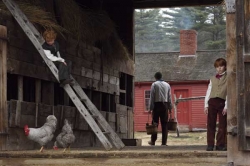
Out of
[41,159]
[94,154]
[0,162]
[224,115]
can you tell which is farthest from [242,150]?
[0,162]

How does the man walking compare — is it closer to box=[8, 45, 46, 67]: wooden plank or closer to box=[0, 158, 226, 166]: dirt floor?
box=[8, 45, 46, 67]: wooden plank

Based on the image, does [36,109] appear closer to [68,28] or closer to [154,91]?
[68,28]

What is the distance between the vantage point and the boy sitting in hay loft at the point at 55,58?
899 centimetres

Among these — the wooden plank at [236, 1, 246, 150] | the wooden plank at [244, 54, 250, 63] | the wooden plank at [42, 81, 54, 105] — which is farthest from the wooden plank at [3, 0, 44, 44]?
the wooden plank at [244, 54, 250, 63]

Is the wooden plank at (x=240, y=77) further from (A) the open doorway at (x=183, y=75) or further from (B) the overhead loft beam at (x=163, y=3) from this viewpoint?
(A) the open doorway at (x=183, y=75)

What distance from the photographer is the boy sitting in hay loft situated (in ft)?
29.5

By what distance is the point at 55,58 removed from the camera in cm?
934

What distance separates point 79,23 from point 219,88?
12.8 feet

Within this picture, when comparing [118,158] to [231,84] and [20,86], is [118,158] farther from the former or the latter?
[20,86]

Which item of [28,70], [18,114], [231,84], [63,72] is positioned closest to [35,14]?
[28,70]

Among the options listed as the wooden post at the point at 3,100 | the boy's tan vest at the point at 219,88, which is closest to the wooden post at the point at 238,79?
the boy's tan vest at the point at 219,88

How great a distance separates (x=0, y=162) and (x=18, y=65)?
2.20 m

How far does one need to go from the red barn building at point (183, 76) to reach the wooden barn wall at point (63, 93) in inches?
735

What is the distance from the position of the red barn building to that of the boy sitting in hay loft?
83.1 feet
